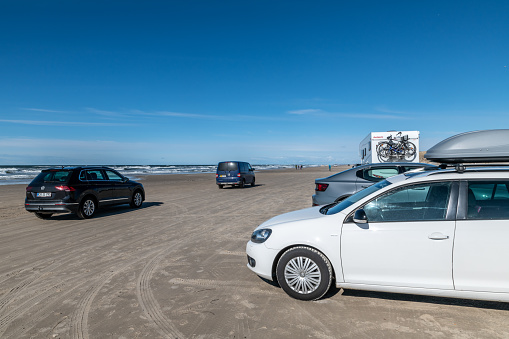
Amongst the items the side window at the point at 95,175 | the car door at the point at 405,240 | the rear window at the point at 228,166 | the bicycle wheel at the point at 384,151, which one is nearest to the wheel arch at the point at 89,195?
the side window at the point at 95,175

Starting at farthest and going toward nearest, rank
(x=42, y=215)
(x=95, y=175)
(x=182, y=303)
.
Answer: (x=95, y=175) < (x=42, y=215) < (x=182, y=303)

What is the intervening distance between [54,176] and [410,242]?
987 cm

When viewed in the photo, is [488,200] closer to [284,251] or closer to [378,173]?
[284,251]

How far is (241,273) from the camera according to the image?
15.7 feet

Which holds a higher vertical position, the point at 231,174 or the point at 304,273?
the point at 231,174

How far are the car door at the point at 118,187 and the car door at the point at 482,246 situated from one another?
10.5 metres

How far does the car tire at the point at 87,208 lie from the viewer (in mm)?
9687

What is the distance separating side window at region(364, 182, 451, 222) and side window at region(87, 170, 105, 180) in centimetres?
934

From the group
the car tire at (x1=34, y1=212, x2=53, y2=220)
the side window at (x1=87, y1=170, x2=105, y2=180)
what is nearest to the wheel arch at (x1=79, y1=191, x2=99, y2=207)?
the side window at (x1=87, y1=170, x2=105, y2=180)

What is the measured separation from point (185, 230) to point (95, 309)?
421cm

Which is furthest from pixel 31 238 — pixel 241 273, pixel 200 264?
pixel 241 273

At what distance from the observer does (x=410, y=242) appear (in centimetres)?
338

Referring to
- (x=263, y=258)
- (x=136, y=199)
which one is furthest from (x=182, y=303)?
(x=136, y=199)

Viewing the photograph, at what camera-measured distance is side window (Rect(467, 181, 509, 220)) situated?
3.29 metres
